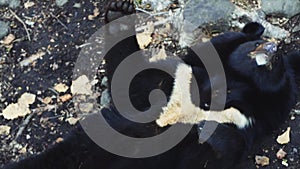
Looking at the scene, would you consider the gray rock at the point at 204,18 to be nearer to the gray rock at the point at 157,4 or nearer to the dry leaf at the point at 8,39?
the gray rock at the point at 157,4

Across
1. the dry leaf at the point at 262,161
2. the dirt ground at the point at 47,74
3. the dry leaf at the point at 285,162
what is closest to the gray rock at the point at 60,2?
the dirt ground at the point at 47,74

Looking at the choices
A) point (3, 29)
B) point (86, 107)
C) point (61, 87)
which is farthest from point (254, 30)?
point (3, 29)

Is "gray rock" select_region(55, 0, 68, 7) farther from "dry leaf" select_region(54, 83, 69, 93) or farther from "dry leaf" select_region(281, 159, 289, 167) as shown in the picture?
"dry leaf" select_region(281, 159, 289, 167)

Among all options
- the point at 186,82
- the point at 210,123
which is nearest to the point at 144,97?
the point at 186,82

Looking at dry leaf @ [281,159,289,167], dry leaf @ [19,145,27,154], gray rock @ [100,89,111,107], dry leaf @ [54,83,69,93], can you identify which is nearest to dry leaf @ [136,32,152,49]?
gray rock @ [100,89,111,107]

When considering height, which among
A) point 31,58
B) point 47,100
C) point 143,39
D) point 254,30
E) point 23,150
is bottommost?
point 23,150

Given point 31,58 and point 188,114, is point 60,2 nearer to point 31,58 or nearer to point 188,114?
point 31,58
